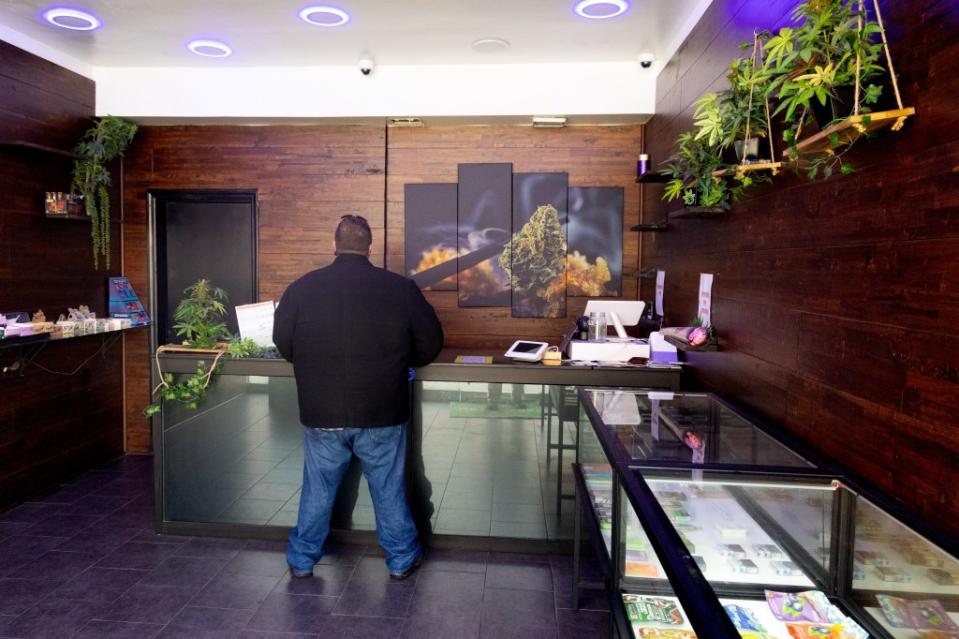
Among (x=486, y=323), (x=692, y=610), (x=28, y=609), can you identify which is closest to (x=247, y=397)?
(x=28, y=609)

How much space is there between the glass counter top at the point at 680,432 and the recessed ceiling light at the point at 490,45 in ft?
8.33

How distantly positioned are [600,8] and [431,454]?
2785mm

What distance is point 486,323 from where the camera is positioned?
5.15 m

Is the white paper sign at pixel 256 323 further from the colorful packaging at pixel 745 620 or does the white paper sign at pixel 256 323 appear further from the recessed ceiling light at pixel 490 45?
the colorful packaging at pixel 745 620

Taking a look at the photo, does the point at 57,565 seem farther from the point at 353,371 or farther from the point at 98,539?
the point at 353,371

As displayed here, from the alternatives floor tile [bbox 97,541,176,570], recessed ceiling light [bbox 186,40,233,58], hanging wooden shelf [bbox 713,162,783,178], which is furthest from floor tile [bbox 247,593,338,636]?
recessed ceiling light [bbox 186,40,233,58]

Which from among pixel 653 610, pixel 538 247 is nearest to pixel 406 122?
pixel 538 247

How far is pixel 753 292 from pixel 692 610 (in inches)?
70.5

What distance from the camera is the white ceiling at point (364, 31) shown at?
3607 mm

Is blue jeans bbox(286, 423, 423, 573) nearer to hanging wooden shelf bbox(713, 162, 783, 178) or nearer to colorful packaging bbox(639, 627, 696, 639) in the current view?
colorful packaging bbox(639, 627, 696, 639)

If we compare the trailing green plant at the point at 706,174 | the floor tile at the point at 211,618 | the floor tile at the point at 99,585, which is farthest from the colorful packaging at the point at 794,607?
the floor tile at the point at 99,585

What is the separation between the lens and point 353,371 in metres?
3.05

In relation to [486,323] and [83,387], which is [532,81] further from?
[83,387]

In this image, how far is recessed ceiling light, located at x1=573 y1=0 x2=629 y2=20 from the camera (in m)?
3.51
